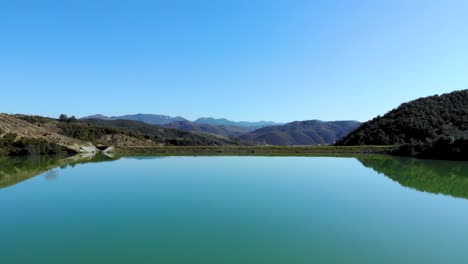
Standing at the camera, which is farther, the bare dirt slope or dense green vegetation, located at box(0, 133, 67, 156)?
the bare dirt slope

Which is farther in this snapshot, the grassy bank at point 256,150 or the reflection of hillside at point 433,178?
the grassy bank at point 256,150

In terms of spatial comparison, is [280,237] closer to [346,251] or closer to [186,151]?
[346,251]

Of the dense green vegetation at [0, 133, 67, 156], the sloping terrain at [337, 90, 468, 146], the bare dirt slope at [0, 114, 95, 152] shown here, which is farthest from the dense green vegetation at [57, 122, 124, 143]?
the sloping terrain at [337, 90, 468, 146]

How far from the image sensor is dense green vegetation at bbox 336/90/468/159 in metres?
52.3

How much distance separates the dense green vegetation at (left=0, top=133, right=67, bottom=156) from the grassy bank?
7.64 m

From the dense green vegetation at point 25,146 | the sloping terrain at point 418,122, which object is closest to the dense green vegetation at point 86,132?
the dense green vegetation at point 25,146

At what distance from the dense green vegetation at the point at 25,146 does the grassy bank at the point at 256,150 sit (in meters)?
7.64

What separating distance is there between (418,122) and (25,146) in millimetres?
49939

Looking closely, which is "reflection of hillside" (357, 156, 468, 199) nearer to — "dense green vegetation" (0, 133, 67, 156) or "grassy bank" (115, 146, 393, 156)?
"grassy bank" (115, 146, 393, 156)

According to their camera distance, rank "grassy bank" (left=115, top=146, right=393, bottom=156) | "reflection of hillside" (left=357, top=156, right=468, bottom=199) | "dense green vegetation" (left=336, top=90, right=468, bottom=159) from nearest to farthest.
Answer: "reflection of hillside" (left=357, top=156, right=468, bottom=199), "grassy bank" (left=115, top=146, right=393, bottom=156), "dense green vegetation" (left=336, top=90, right=468, bottom=159)

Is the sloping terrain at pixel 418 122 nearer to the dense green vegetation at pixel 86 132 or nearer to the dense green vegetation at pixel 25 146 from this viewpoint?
the dense green vegetation at pixel 86 132

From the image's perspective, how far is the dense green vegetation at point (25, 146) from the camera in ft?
147

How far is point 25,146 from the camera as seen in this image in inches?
1801

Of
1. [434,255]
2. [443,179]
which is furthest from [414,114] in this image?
[434,255]
